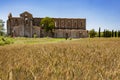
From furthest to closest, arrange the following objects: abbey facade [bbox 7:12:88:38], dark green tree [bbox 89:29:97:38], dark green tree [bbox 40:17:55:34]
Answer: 1. dark green tree [bbox 89:29:97:38]
2. abbey facade [bbox 7:12:88:38]
3. dark green tree [bbox 40:17:55:34]

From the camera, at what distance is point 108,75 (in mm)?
2324

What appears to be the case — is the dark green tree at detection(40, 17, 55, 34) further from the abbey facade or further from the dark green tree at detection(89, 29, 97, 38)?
the dark green tree at detection(89, 29, 97, 38)

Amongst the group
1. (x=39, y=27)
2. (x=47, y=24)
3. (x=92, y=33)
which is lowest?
(x=92, y=33)

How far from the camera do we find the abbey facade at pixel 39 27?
10525cm

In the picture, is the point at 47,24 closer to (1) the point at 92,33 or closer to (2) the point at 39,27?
(2) the point at 39,27

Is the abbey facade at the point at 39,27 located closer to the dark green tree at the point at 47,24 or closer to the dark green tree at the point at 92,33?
the dark green tree at the point at 47,24

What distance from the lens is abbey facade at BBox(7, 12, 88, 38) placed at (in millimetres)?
105250

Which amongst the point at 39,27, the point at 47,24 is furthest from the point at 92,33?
the point at 39,27

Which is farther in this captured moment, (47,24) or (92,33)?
(92,33)

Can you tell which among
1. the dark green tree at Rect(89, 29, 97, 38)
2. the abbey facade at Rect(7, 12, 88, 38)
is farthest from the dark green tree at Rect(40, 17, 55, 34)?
the dark green tree at Rect(89, 29, 97, 38)

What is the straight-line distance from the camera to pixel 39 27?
349 feet

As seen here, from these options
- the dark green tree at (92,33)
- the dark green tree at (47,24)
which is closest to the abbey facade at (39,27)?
the dark green tree at (47,24)

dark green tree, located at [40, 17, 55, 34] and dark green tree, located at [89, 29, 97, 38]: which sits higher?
dark green tree, located at [40, 17, 55, 34]

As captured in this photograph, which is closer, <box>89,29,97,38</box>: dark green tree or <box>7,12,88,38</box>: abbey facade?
<box>7,12,88,38</box>: abbey facade
